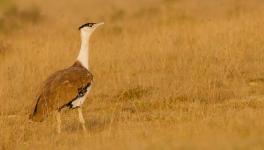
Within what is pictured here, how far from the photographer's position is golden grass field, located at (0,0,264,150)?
29.0ft

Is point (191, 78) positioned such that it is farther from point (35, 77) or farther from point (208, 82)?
point (35, 77)

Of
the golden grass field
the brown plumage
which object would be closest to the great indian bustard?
the brown plumage

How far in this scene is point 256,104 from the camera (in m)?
11.0

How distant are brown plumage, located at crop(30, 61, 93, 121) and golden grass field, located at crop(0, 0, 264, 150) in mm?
367

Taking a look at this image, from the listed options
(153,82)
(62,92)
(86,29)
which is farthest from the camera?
(153,82)

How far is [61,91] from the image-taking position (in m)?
10.0

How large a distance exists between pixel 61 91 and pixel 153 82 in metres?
4.13

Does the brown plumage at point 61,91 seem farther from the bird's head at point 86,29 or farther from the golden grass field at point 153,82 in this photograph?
the bird's head at point 86,29

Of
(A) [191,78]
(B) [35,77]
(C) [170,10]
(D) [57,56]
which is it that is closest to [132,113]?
(A) [191,78]

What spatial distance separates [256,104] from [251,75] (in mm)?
2690

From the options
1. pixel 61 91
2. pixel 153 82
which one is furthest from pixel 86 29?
pixel 153 82

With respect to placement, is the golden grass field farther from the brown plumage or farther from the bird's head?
the bird's head

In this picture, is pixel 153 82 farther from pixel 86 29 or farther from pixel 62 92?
pixel 62 92

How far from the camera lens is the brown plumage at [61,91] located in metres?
9.93
